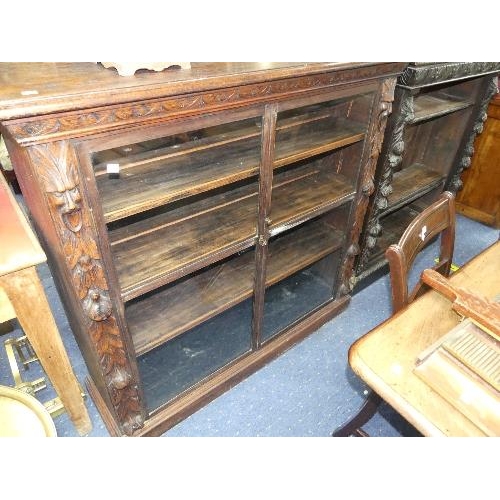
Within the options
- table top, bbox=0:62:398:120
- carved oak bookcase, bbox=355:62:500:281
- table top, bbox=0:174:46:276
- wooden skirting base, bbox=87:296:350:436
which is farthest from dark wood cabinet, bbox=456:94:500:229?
table top, bbox=0:174:46:276

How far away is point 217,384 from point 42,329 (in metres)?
0.91

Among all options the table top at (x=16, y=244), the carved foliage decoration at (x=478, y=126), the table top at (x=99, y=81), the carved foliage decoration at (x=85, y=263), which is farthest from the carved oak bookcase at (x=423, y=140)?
the table top at (x=16, y=244)

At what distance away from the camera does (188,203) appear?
1.78 meters

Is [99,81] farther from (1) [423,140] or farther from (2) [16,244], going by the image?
(1) [423,140]

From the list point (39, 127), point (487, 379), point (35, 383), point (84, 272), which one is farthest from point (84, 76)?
point (35, 383)

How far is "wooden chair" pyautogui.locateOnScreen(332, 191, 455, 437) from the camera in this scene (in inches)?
50.1

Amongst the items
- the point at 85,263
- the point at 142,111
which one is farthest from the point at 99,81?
the point at 85,263

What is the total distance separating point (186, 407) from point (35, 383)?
2.60ft

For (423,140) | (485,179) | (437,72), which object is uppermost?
(437,72)

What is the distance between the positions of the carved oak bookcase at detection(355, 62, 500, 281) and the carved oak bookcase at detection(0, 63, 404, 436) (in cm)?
21

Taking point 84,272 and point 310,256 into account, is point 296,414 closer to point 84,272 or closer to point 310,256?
point 310,256

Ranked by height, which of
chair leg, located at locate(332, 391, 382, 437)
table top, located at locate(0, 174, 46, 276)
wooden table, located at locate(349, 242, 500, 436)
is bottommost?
chair leg, located at locate(332, 391, 382, 437)

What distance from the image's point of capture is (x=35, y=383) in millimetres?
1930

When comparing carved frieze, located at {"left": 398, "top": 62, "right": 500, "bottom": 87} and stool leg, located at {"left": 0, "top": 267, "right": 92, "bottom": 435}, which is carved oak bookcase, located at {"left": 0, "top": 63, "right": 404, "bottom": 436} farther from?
carved frieze, located at {"left": 398, "top": 62, "right": 500, "bottom": 87}
